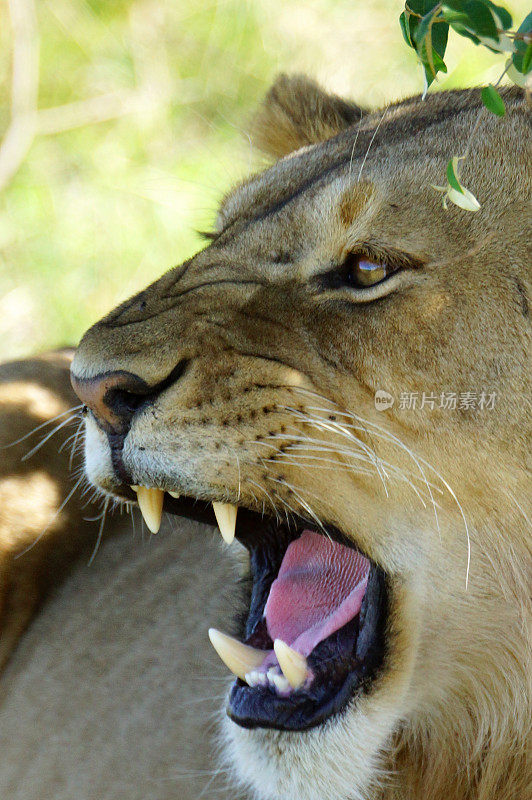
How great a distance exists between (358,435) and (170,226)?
11.6ft

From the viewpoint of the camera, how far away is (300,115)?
2.86m

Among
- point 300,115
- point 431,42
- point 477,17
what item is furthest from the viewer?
point 300,115

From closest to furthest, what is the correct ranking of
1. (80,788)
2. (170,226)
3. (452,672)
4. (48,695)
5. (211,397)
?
(211,397), (452,672), (80,788), (48,695), (170,226)

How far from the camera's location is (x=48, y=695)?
284cm

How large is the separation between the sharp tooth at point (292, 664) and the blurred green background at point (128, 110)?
3134 millimetres

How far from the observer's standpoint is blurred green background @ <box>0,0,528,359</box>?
16.9 ft

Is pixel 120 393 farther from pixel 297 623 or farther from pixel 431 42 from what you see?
pixel 431 42

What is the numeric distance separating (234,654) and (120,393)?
59cm

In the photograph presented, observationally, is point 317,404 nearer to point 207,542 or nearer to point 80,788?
point 207,542

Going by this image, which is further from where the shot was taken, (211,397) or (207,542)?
(207,542)

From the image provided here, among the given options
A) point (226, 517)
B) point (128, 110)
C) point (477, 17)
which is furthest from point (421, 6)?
point (128, 110)

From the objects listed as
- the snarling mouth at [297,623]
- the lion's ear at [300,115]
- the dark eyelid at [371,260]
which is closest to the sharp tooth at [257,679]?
the snarling mouth at [297,623]

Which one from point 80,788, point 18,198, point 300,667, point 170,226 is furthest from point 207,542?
point 18,198

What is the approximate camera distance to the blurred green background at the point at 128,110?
5.14 metres
